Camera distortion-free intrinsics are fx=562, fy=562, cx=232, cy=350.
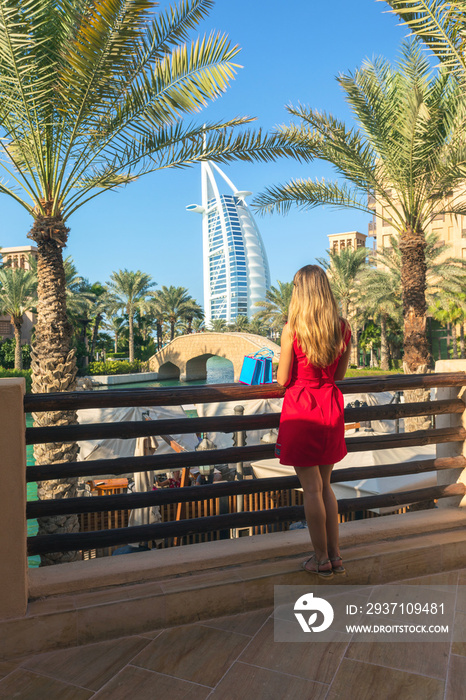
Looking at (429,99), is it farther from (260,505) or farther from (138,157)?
(260,505)

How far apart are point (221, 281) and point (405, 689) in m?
142

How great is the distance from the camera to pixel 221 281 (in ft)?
470

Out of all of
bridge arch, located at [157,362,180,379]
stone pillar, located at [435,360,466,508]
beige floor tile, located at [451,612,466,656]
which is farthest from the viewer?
bridge arch, located at [157,362,180,379]

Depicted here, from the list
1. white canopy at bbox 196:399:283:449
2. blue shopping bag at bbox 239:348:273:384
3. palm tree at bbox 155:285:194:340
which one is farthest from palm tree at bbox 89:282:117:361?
→ blue shopping bag at bbox 239:348:273:384

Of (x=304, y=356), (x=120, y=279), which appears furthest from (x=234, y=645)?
(x=120, y=279)

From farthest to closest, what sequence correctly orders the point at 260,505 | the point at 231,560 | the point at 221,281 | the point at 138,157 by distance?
1. the point at 221,281
2. the point at 138,157
3. the point at 260,505
4. the point at 231,560

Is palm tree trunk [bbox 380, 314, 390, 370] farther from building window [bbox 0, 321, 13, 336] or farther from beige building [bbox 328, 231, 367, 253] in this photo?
building window [bbox 0, 321, 13, 336]

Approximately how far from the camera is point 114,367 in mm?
49656

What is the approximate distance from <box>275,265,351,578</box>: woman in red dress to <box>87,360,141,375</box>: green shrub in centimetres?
4598

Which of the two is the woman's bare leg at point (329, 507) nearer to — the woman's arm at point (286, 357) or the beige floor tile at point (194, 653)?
the woman's arm at point (286, 357)

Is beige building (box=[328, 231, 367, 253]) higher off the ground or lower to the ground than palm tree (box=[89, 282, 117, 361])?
higher

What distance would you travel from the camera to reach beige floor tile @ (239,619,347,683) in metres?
2.20

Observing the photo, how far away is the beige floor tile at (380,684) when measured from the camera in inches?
80.4

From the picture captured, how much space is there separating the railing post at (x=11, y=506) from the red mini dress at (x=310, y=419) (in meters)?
1.19
